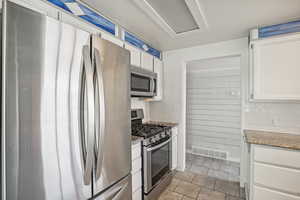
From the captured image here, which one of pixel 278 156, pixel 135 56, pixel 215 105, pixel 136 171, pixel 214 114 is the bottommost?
pixel 136 171

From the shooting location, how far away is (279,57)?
1.86 m

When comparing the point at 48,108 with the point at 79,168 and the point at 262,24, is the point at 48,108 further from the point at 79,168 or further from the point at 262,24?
the point at 262,24

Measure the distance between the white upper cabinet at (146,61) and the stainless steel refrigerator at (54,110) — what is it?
1.19 meters

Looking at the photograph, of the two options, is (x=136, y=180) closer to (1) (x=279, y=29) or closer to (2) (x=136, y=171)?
(2) (x=136, y=171)

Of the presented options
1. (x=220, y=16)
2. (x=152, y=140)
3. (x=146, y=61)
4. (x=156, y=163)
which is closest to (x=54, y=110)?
(x=152, y=140)

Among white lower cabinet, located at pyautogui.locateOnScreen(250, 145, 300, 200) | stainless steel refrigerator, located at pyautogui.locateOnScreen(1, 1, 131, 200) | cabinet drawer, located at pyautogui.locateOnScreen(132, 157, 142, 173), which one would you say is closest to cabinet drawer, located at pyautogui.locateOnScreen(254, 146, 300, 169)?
white lower cabinet, located at pyautogui.locateOnScreen(250, 145, 300, 200)

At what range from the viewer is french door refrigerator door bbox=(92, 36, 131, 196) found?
1003mm

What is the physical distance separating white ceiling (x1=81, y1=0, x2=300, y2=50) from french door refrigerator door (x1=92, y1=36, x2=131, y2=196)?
0.67m

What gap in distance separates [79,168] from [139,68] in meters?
1.57

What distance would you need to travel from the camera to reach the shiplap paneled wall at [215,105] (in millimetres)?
3350

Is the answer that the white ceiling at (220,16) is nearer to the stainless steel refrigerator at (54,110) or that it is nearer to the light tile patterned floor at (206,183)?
the stainless steel refrigerator at (54,110)

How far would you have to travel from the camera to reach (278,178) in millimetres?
1605

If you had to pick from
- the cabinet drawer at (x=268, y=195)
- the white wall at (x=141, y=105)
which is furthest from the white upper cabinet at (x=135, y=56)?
the cabinet drawer at (x=268, y=195)

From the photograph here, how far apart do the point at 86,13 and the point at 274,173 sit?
9.04 ft
